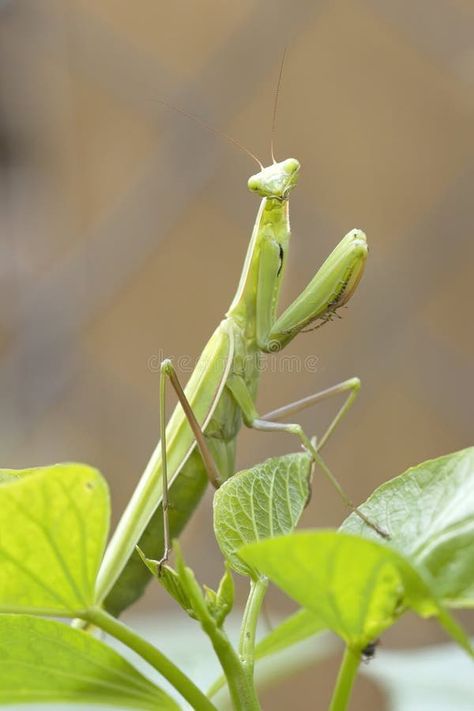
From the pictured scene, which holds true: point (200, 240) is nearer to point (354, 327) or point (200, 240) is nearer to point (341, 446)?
point (354, 327)

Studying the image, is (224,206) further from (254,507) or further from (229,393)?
(254,507)

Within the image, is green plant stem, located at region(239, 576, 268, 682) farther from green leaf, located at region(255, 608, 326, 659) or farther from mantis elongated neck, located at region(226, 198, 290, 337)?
mantis elongated neck, located at region(226, 198, 290, 337)

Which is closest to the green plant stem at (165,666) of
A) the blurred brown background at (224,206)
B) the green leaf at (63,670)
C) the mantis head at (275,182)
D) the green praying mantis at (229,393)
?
the green leaf at (63,670)

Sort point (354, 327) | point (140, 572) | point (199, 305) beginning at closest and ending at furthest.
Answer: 1. point (140, 572)
2. point (199, 305)
3. point (354, 327)

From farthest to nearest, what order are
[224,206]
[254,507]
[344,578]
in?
[224,206], [254,507], [344,578]

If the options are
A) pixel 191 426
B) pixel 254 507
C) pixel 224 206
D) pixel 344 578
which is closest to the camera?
pixel 344 578

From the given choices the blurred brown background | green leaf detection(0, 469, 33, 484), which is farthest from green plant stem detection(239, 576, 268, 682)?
the blurred brown background

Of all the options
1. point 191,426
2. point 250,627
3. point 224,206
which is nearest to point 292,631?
point 250,627

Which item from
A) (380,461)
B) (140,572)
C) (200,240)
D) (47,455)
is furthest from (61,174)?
(140,572)
